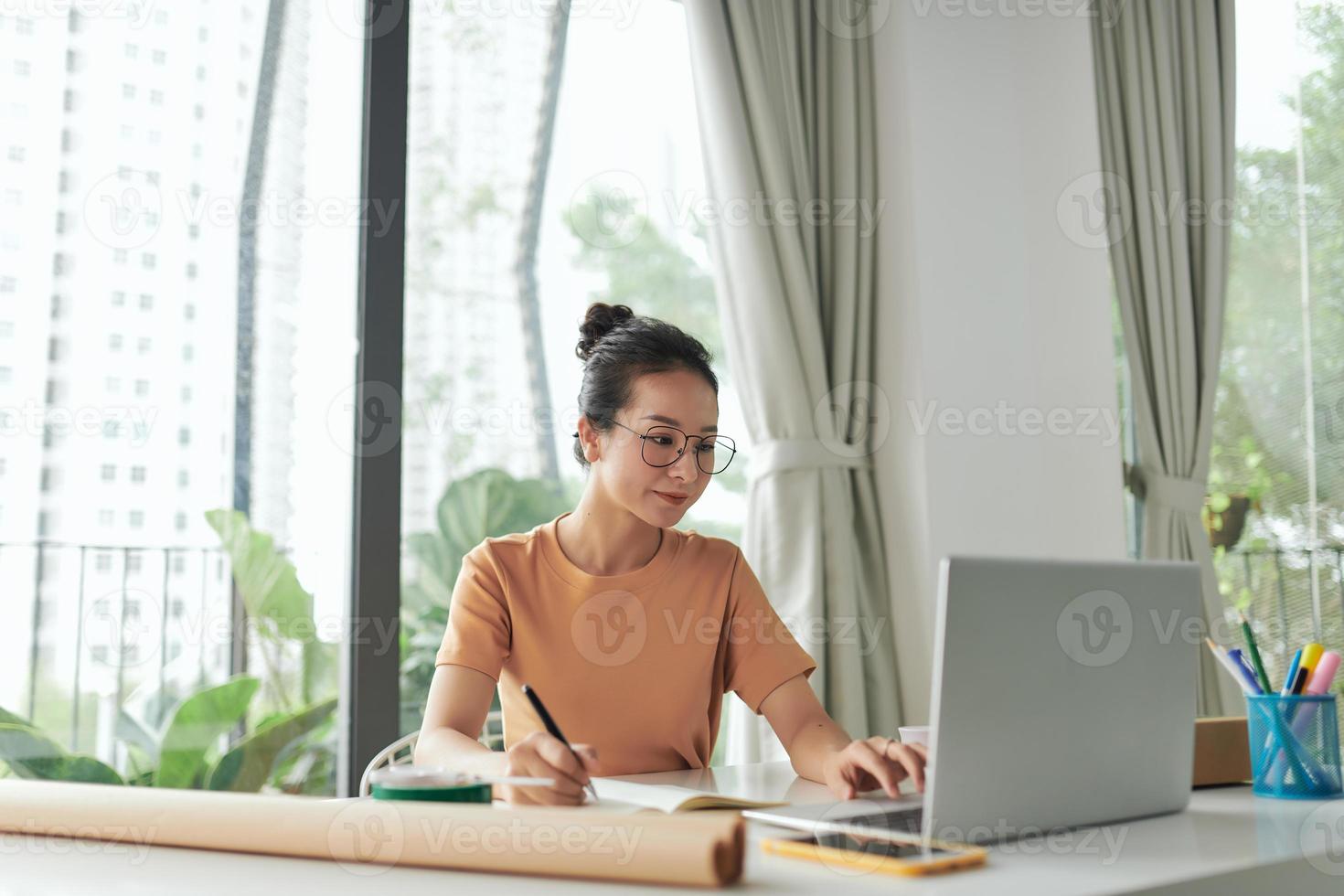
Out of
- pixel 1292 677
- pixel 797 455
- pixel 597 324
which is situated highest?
pixel 597 324

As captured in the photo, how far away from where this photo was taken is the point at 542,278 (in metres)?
3.11

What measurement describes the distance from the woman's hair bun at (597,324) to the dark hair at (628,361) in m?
0.05

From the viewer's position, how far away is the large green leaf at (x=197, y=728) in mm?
2338

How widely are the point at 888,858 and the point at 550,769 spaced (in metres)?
0.35

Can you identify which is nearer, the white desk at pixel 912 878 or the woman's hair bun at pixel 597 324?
the white desk at pixel 912 878

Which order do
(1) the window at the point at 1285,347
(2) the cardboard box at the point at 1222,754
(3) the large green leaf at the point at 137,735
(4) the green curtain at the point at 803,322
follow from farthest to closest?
(1) the window at the point at 1285,347
(4) the green curtain at the point at 803,322
(3) the large green leaf at the point at 137,735
(2) the cardboard box at the point at 1222,754

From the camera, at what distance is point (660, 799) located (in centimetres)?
110

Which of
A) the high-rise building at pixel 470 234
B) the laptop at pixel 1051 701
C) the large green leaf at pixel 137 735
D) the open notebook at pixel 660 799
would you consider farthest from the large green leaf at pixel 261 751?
the laptop at pixel 1051 701

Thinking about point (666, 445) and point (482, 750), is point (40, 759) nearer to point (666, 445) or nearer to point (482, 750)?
point (482, 750)

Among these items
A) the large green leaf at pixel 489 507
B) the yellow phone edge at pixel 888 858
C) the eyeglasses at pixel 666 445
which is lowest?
the yellow phone edge at pixel 888 858

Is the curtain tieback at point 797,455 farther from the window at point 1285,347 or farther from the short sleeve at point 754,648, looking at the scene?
the window at point 1285,347

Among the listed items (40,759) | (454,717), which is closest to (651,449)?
(454,717)

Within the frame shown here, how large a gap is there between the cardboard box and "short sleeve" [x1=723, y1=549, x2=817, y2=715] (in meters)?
0.53

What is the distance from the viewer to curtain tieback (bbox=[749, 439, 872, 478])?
8.79ft
